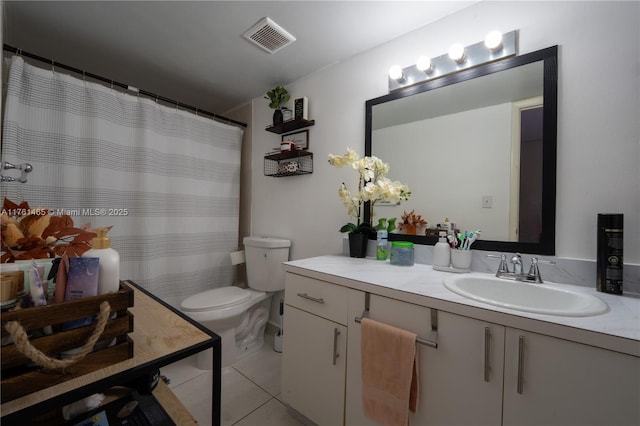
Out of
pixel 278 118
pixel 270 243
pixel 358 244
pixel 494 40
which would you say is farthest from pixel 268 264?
pixel 494 40

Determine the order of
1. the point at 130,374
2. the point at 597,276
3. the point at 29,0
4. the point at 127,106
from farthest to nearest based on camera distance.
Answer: the point at 127,106, the point at 29,0, the point at 597,276, the point at 130,374

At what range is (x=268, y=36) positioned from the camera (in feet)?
5.08

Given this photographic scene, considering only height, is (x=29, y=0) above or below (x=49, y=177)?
above

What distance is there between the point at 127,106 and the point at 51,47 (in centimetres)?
53

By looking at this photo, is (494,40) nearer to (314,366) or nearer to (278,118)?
(278,118)

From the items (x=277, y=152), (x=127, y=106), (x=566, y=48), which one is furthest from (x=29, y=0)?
(x=566, y=48)

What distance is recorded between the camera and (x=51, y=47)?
167 cm

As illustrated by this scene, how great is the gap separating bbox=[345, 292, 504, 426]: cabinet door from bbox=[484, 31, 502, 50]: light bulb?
1238 millimetres

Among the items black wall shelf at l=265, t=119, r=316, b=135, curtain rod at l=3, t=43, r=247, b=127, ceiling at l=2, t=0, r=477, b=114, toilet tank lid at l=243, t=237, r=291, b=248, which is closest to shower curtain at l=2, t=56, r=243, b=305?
curtain rod at l=3, t=43, r=247, b=127

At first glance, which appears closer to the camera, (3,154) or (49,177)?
(3,154)

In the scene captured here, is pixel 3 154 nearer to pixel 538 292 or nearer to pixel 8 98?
pixel 8 98

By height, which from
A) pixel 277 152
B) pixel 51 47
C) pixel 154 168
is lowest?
pixel 154 168

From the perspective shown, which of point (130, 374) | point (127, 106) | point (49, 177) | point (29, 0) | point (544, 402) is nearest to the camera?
point (130, 374)

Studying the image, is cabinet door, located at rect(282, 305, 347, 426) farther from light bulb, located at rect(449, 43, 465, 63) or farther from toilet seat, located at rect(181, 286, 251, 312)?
light bulb, located at rect(449, 43, 465, 63)
